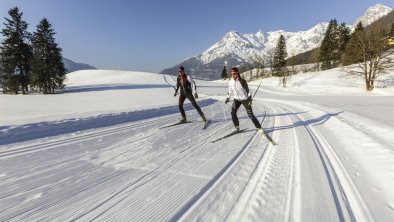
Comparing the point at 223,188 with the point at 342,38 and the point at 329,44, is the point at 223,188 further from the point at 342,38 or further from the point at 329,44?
the point at 342,38

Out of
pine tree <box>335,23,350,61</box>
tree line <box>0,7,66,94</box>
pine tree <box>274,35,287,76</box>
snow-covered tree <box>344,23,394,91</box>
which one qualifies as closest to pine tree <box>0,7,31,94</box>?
tree line <box>0,7,66,94</box>

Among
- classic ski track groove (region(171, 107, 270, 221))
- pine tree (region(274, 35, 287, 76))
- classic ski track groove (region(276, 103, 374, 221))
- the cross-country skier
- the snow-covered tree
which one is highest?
pine tree (region(274, 35, 287, 76))

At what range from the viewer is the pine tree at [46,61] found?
125 feet

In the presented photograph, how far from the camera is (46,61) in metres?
39.0

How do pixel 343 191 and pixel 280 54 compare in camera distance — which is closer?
pixel 343 191

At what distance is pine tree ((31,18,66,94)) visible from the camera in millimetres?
38188

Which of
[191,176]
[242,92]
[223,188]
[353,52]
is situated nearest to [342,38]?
[353,52]

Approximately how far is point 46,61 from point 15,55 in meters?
6.16

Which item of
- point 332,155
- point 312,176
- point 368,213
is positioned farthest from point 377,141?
point 368,213

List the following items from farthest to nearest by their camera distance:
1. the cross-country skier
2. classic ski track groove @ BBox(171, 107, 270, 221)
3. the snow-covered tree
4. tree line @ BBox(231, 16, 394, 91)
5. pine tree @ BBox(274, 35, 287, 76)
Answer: pine tree @ BBox(274, 35, 287, 76)
tree line @ BBox(231, 16, 394, 91)
the snow-covered tree
the cross-country skier
classic ski track groove @ BBox(171, 107, 270, 221)

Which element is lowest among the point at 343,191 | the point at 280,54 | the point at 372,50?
the point at 343,191

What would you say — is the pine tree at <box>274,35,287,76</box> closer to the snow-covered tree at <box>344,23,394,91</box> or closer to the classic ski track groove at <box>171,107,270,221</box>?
the snow-covered tree at <box>344,23,394,91</box>

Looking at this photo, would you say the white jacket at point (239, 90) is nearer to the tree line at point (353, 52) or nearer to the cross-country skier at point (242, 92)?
the cross-country skier at point (242, 92)

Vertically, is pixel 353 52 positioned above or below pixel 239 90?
above
